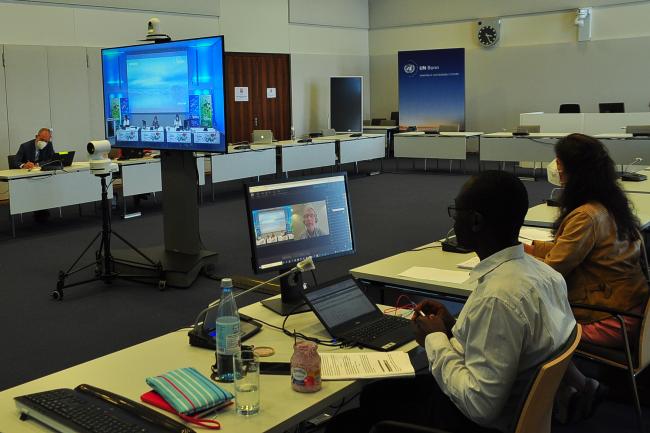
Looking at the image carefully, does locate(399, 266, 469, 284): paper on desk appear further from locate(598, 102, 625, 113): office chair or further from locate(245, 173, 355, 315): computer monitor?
locate(598, 102, 625, 113): office chair

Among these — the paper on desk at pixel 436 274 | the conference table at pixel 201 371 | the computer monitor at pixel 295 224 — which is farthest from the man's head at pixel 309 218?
the paper on desk at pixel 436 274

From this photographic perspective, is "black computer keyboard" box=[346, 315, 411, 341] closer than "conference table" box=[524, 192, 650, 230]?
Yes

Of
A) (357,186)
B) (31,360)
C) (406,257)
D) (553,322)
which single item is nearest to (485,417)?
(553,322)

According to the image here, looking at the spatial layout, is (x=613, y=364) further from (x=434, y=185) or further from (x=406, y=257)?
(x=434, y=185)

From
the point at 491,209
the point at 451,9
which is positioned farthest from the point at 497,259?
the point at 451,9

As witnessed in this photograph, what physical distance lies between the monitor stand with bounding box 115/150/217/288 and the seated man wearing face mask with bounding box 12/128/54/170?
3248 millimetres

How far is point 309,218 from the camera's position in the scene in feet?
9.14

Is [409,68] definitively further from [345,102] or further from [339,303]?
[339,303]

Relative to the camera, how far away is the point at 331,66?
1579 cm

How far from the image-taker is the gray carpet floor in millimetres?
4445

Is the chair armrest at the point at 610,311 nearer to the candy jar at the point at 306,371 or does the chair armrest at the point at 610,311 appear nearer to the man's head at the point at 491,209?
the man's head at the point at 491,209

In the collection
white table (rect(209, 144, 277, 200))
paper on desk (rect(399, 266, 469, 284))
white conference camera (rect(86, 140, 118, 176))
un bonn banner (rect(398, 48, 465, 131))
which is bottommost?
paper on desk (rect(399, 266, 469, 284))

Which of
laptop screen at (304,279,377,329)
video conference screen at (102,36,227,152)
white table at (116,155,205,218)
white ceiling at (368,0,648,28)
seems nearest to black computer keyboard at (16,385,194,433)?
laptop screen at (304,279,377,329)

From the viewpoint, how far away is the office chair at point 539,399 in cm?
167
